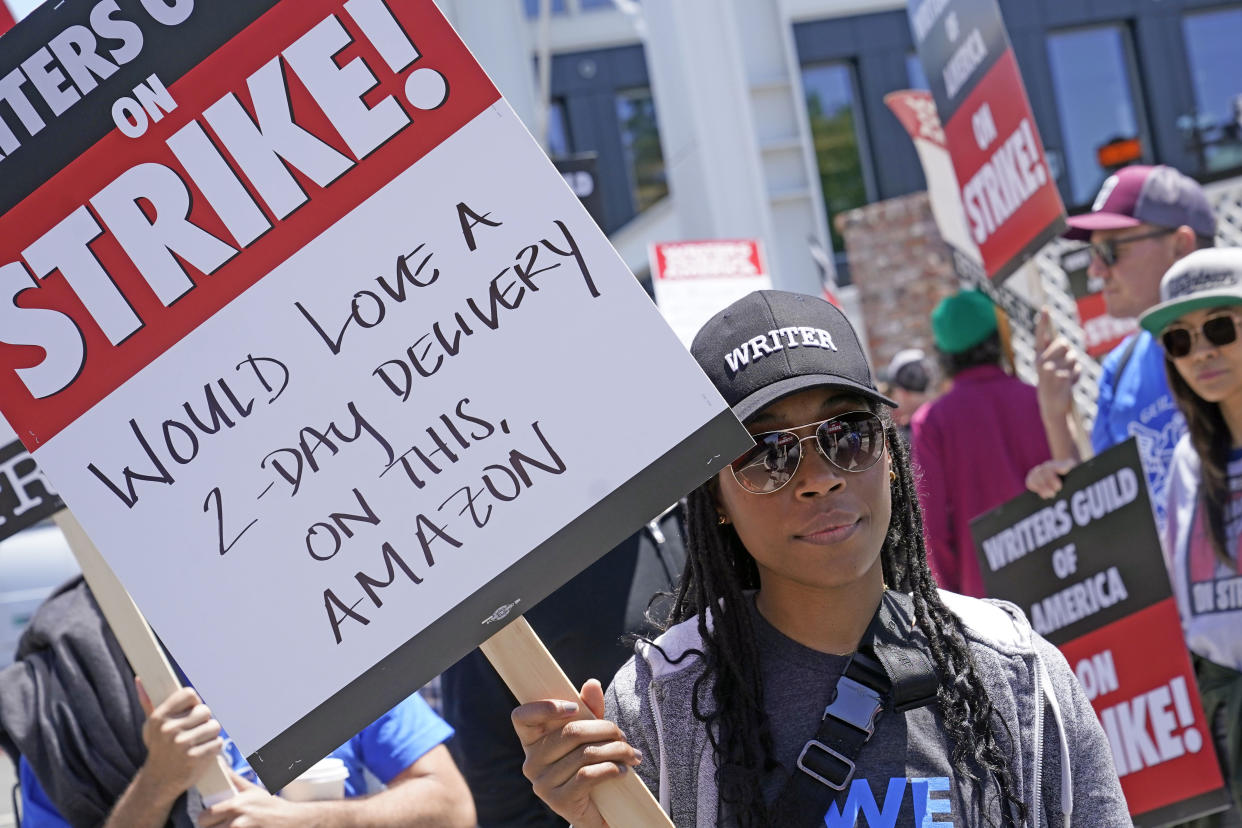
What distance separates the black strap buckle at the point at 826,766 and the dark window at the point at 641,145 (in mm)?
16034

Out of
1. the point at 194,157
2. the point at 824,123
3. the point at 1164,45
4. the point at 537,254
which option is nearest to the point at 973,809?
the point at 537,254

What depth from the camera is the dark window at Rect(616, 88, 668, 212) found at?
57.1ft

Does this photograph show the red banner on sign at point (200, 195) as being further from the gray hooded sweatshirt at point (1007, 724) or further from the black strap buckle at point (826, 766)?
the black strap buckle at point (826, 766)

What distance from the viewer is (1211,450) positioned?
307 centimetres

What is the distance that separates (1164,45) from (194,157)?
17.2m

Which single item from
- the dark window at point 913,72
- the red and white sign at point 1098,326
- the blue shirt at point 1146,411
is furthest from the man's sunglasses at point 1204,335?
the dark window at point 913,72

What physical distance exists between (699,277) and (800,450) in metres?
2.94

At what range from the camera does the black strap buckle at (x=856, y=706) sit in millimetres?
1638

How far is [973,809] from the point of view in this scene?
1608 millimetres

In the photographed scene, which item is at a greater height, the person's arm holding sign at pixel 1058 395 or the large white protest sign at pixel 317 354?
the large white protest sign at pixel 317 354

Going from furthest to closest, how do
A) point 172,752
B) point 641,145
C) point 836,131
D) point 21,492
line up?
point 641,145 < point 836,131 < point 21,492 < point 172,752

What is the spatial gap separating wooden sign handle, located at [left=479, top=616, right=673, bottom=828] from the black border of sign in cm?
5

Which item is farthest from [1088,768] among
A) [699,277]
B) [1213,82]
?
[1213,82]

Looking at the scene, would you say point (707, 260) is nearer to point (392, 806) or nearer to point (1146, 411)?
point (1146, 411)
